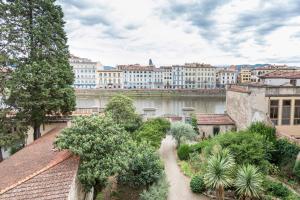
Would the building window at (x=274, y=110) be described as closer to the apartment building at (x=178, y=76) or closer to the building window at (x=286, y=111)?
the building window at (x=286, y=111)

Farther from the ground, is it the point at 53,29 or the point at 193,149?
the point at 53,29

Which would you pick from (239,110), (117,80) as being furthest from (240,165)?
(117,80)

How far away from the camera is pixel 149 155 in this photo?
10.7 m

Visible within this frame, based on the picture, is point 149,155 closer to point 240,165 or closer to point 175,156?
point 240,165

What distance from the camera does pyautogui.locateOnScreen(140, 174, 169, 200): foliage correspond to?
959 cm

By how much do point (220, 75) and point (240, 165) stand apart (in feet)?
332

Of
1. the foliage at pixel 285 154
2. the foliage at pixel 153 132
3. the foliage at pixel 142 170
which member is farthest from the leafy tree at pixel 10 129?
the foliage at pixel 285 154

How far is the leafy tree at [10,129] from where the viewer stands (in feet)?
44.4

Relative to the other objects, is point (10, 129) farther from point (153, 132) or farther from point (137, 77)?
point (137, 77)

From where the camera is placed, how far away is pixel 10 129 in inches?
559

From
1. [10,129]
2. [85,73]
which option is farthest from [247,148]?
[85,73]

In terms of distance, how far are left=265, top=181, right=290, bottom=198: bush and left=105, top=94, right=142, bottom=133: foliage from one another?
11.0m

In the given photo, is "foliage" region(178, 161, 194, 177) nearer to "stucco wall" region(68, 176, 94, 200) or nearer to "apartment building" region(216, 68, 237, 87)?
"stucco wall" region(68, 176, 94, 200)

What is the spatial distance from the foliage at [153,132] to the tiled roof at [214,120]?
4768mm
